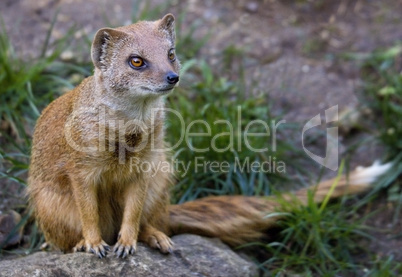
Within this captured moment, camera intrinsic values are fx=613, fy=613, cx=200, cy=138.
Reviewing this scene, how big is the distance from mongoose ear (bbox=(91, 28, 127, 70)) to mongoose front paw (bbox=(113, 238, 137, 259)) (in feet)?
3.26

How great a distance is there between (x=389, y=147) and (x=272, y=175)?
1.02 metres

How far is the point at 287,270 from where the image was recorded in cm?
417

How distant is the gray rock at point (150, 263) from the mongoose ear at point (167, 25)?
4.13 feet

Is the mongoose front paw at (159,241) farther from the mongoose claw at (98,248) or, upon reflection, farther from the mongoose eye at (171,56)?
the mongoose eye at (171,56)

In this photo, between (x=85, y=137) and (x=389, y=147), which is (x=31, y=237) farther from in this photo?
(x=389, y=147)

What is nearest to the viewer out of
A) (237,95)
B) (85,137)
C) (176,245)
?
(85,137)

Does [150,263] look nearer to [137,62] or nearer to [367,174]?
[137,62]

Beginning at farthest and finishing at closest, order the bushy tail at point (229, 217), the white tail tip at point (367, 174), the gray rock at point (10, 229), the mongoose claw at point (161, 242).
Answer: the white tail tip at point (367, 174)
the bushy tail at point (229, 217)
the gray rock at point (10, 229)
the mongoose claw at point (161, 242)

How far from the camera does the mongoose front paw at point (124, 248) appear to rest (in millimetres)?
3438

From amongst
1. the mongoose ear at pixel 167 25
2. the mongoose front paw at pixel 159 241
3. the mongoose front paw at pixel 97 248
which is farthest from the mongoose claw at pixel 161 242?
the mongoose ear at pixel 167 25

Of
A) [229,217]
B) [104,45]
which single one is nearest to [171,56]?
[104,45]

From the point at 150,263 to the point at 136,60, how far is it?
3.76ft

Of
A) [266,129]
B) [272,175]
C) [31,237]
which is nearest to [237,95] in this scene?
[266,129]

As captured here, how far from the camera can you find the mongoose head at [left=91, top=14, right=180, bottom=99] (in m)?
3.17
